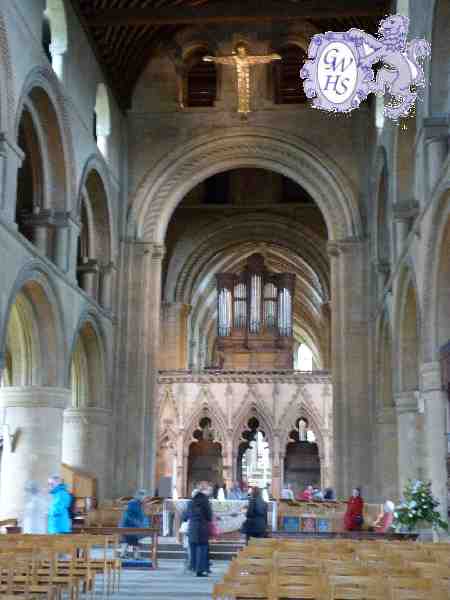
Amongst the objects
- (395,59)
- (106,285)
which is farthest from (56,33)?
(395,59)

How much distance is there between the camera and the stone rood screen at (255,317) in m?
30.2

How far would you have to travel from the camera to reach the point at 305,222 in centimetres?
2956

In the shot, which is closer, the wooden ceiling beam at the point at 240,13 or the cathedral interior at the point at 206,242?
the cathedral interior at the point at 206,242

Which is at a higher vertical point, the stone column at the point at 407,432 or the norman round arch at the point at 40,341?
the norman round arch at the point at 40,341

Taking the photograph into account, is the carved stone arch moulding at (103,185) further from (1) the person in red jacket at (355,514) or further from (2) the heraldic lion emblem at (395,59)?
(2) the heraldic lion emblem at (395,59)

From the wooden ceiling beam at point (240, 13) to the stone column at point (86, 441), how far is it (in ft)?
29.1

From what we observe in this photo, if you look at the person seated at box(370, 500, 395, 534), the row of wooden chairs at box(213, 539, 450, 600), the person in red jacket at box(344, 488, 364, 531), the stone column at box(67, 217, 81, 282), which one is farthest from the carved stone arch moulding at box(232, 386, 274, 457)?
the row of wooden chairs at box(213, 539, 450, 600)

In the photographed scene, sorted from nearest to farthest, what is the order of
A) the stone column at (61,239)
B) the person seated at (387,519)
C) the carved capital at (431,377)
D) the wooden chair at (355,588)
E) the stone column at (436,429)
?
the wooden chair at (355,588)
the stone column at (436,429)
the carved capital at (431,377)
the person seated at (387,519)
the stone column at (61,239)

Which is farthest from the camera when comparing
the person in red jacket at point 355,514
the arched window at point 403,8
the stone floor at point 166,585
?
the arched window at point 403,8

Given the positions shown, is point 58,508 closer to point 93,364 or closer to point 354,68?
point 354,68

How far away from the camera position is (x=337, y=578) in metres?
4.91

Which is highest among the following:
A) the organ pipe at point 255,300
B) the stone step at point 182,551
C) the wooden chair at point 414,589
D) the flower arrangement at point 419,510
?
the organ pipe at point 255,300

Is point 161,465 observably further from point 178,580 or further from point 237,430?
point 178,580

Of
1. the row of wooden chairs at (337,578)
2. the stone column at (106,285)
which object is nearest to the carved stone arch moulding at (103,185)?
the stone column at (106,285)
